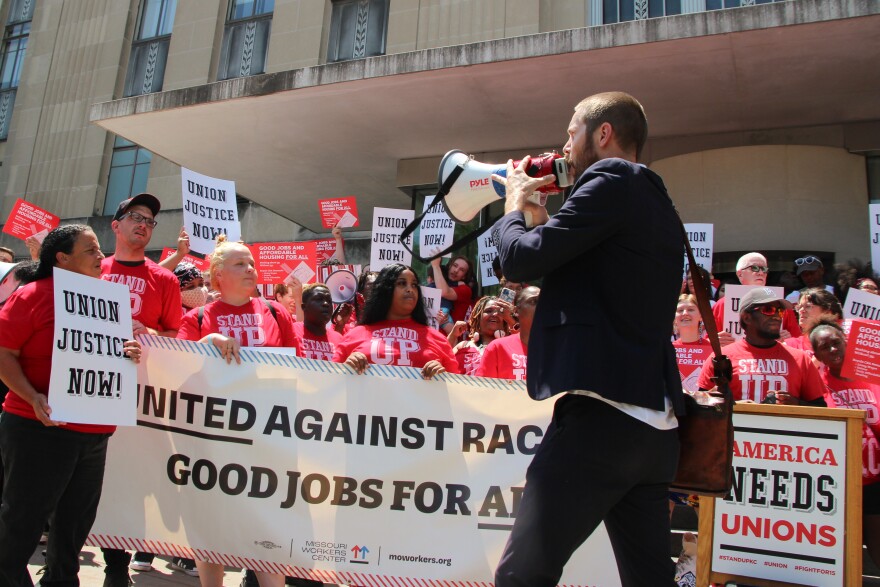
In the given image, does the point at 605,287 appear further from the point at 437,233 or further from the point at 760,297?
the point at 437,233

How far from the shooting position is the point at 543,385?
84.7 inches

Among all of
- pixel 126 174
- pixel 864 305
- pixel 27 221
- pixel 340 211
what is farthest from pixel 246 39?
pixel 864 305

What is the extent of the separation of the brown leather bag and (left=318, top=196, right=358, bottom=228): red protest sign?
7.98 meters

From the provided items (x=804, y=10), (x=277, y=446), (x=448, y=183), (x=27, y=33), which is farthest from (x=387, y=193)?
(x=27, y=33)

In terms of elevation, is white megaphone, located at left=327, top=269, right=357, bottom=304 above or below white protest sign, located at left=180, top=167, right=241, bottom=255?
below

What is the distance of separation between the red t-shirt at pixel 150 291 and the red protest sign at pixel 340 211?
531 centimetres

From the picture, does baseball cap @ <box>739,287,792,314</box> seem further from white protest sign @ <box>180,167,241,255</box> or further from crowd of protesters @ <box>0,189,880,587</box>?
white protest sign @ <box>180,167,241,255</box>

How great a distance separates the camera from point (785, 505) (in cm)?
406

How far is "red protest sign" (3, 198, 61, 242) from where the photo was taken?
9.90 meters

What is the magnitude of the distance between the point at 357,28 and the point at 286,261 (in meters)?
8.45

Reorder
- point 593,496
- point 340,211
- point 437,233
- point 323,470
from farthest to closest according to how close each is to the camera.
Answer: point 340,211 < point 437,233 < point 323,470 < point 593,496

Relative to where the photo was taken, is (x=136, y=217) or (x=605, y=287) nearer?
(x=605, y=287)

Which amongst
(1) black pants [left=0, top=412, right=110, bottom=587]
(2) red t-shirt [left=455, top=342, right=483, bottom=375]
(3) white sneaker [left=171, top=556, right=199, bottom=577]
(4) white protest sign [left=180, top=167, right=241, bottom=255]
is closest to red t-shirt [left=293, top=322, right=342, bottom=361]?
(2) red t-shirt [left=455, top=342, right=483, bottom=375]

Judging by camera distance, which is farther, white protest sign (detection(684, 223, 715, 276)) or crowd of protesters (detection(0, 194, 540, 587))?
white protest sign (detection(684, 223, 715, 276))
